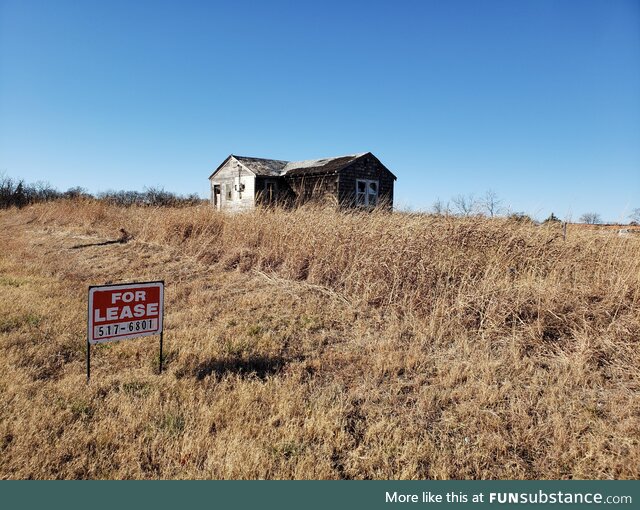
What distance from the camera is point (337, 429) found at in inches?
109

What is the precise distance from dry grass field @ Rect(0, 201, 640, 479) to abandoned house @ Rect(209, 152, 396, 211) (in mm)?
13601

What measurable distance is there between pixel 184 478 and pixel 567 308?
15.6 feet

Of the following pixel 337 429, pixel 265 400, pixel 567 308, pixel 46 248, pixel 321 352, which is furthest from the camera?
pixel 46 248

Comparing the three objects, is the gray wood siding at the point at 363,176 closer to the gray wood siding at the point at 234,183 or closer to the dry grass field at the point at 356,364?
the gray wood siding at the point at 234,183

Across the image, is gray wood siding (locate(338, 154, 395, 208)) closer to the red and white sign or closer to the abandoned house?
the abandoned house

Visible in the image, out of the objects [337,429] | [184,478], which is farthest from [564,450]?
[184,478]

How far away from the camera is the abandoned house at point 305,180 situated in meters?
21.1

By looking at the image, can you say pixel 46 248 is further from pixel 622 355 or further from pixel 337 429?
pixel 622 355

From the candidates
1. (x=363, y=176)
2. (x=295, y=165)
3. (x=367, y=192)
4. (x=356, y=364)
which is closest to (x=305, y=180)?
(x=295, y=165)

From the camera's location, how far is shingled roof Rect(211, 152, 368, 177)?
21525 millimetres

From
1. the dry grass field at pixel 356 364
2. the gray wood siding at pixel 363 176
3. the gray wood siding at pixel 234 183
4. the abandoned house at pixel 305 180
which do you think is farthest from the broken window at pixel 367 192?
the dry grass field at pixel 356 364

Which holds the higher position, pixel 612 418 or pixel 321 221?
pixel 321 221

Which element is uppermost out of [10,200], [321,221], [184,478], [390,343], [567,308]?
[10,200]

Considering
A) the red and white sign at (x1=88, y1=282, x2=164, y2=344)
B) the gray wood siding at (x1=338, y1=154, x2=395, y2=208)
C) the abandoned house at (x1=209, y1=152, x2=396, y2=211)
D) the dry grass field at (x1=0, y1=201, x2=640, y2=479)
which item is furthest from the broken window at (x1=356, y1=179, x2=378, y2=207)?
the red and white sign at (x1=88, y1=282, x2=164, y2=344)
